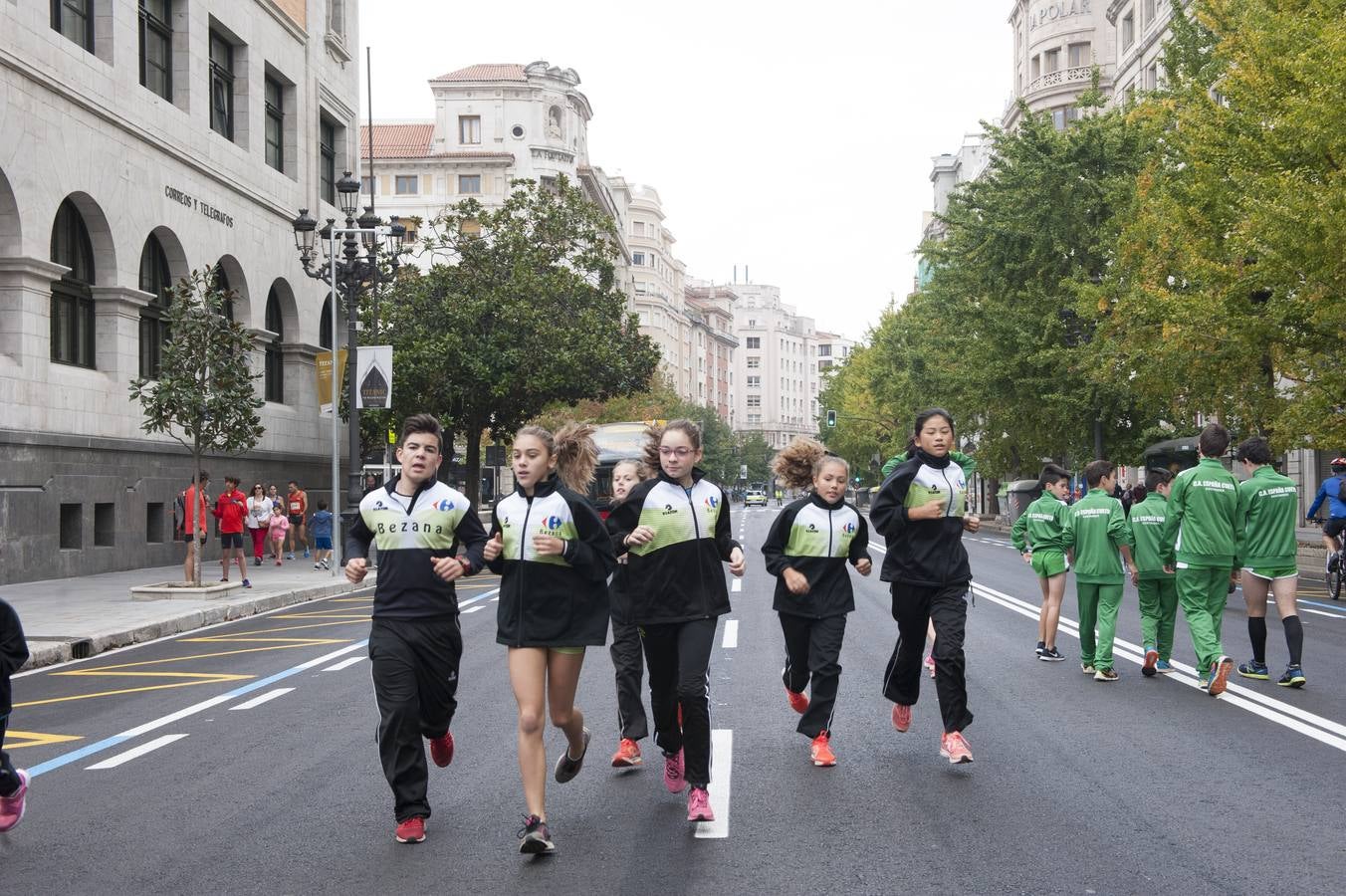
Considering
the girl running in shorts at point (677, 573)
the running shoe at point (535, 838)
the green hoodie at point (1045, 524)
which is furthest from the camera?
the green hoodie at point (1045, 524)

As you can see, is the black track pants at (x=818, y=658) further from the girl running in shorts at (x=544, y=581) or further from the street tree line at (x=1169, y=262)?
the street tree line at (x=1169, y=262)

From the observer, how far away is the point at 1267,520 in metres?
10.0

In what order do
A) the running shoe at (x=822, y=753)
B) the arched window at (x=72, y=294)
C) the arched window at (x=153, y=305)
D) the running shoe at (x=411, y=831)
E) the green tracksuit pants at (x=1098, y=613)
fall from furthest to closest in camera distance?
the arched window at (x=153, y=305) → the arched window at (x=72, y=294) → the green tracksuit pants at (x=1098, y=613) → the running shoe at (x=822, y=753) → the running shoe at (x=411, y=831)

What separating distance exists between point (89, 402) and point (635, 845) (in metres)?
22.3

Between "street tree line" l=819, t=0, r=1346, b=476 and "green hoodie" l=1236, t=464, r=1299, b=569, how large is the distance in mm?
11836

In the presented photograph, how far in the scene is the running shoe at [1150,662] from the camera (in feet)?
34.2

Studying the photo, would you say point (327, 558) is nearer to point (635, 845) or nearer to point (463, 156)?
point (635, 845)

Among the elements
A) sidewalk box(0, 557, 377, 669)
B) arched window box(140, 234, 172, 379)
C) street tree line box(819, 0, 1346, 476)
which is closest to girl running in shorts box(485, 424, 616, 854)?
sidewalk box(0, 557, 377, 669)

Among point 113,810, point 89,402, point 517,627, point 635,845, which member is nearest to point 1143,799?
point 635,845

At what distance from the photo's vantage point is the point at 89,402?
82.5ft

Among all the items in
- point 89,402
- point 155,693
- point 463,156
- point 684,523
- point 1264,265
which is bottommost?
point 155,693

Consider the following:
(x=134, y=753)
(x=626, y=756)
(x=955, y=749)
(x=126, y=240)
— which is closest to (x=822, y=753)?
(x=955, y=749)

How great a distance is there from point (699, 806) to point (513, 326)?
106 ft

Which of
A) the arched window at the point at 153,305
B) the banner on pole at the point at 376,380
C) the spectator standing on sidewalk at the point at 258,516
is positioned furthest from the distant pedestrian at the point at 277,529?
the banner on pole at the point at 376,380
